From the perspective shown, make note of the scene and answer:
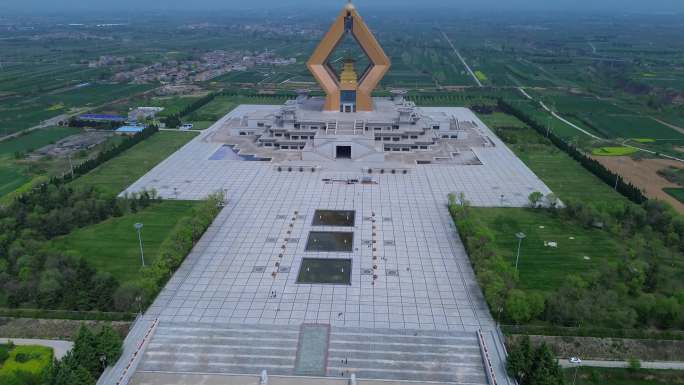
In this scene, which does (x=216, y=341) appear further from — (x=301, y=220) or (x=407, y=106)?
(x=407, y=106)

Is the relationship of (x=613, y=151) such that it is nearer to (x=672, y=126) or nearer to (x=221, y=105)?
(x=672, y=126)

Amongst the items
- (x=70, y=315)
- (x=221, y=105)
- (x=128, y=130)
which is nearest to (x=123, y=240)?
(x=70, y=315)

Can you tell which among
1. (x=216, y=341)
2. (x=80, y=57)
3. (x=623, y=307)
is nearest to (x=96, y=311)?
(x=216, y=341)

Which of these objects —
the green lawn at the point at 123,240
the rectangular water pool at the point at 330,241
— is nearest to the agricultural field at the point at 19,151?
the green lawn at the point at 123,240

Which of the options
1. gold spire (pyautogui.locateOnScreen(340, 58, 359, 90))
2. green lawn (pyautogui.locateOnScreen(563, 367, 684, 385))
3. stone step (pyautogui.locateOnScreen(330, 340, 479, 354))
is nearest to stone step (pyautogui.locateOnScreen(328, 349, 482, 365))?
stone step (pyautogui.locateOnScreen(330, 340, 479, 354))

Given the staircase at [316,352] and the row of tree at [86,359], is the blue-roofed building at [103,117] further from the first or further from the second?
the row of tree at [86,359]

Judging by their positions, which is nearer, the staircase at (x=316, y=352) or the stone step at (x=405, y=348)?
the staircase at (x=316, y=352)
